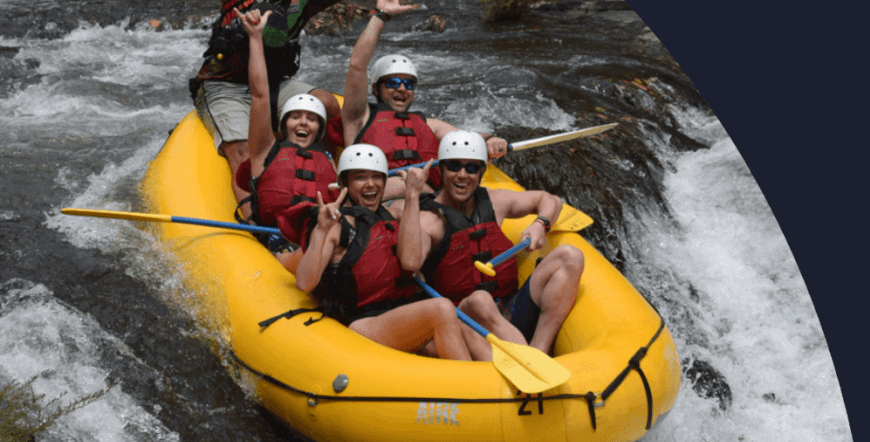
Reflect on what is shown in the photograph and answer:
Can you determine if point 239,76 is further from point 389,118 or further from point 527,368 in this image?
point 527,368

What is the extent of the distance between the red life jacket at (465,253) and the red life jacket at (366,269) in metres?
0.21

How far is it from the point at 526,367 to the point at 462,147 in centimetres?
104

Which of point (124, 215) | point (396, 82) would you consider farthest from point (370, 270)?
point (124, 215)

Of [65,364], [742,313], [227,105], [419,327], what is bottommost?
[742,313]

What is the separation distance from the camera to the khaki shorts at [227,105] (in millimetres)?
3979

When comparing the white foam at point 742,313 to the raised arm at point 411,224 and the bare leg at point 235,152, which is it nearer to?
the raised arm at point 411,224

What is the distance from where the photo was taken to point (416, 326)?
2.73 m

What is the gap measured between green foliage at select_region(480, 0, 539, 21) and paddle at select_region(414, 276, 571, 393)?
7.94 metres

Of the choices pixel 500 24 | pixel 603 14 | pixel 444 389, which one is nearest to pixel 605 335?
pixel 444 389

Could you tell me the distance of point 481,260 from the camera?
3.03m

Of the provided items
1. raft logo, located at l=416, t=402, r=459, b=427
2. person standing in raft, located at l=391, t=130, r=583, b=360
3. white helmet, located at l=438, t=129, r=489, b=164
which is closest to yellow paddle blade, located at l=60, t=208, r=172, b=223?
person standing in raft, located at l=391, t=130, r=583, b=360

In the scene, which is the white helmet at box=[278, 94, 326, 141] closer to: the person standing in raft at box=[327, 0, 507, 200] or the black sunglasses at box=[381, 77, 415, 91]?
the person standing in raft at box=[327, 0, 507, 200]

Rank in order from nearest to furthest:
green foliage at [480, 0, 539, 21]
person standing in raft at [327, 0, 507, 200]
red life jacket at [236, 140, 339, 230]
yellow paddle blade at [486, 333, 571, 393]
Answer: yellow paddle blade at [486, 333, 571, 393]
red life jacket at [236, 140, 339, 230]
person standing in raft at [327, 0, 507, 200]
green foliage at [480, 0, 539, 21]

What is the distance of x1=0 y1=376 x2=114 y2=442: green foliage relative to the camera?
2.49 meters
